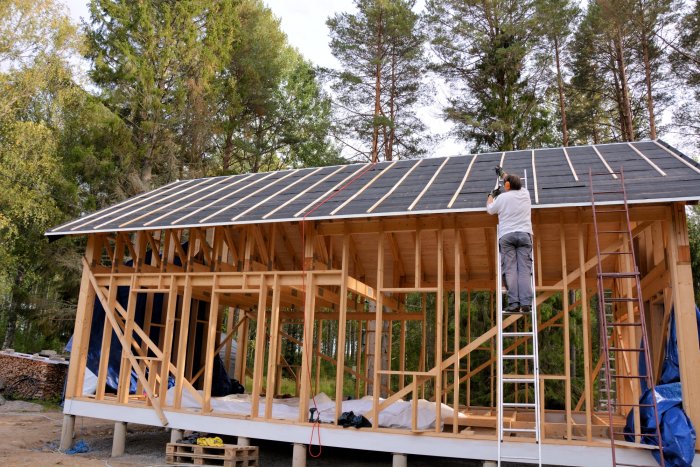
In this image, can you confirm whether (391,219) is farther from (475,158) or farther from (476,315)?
(476,315)

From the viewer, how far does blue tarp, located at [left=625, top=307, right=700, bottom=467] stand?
22.1 feet

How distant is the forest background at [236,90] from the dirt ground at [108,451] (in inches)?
275

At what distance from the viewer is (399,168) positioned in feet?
39.3

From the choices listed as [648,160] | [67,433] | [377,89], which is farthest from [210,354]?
[377,89]

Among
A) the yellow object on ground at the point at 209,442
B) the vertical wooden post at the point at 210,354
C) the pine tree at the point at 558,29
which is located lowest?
the yellow object on ground at the point at 209,442

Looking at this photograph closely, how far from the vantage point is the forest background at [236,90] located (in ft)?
63.7

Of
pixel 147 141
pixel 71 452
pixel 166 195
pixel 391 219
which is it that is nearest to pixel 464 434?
pixel 391 219

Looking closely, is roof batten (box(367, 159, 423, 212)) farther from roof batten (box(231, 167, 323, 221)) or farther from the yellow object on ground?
the yellow object on ground

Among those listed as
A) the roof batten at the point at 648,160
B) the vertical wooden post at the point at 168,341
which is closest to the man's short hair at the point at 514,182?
the roof batten at the point at 648,160

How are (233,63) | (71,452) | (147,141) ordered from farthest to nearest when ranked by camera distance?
(233,63) → (147,141) → (71,452)

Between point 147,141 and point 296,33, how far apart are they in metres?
12.0

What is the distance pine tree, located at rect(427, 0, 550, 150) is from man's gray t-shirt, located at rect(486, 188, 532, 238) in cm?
1309

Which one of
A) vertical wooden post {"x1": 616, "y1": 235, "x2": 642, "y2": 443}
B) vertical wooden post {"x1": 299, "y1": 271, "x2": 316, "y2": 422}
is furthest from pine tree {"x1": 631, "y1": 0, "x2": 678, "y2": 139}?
vertical wooden post {"x1": 299, "y1": 271, "x2": 316, "y2": 422}

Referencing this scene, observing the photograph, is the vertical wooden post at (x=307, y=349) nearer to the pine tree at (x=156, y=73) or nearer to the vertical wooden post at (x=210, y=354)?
the vertical wooden post at (x=210, y=354)
